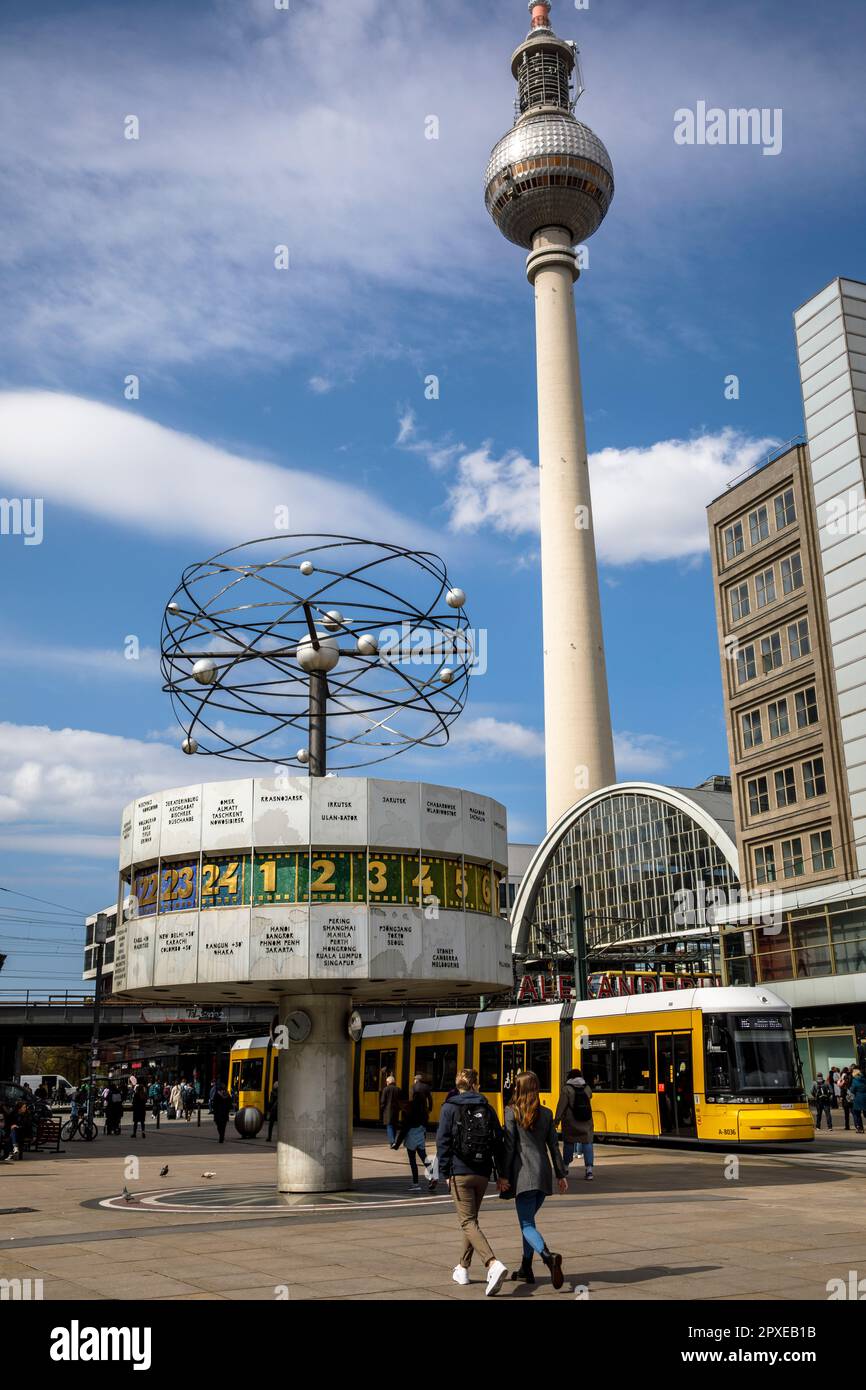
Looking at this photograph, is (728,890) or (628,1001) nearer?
(628,1001)

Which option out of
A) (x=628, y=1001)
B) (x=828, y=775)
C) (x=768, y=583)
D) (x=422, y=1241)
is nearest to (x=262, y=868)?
(x=422, y=1241)

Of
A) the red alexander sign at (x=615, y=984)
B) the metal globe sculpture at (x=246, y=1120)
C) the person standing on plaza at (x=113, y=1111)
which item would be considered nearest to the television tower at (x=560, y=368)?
the red alexander sign at (x=615, y=984)

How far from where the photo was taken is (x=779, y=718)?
54531mm

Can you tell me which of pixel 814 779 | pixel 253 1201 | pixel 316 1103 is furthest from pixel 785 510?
pixel 253 1201

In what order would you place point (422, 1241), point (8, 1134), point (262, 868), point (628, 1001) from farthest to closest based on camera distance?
1. point (8, 1134)
2. point (628, 1001)
3. point (262, 868)
4. point (422, 1241)

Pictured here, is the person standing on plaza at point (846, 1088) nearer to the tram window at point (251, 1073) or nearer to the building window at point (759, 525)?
the tram window at point (251, 1073)

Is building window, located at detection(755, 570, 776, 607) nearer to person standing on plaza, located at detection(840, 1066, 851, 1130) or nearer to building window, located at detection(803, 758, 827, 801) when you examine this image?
building window, located at detection(803, 758, 827, 801)

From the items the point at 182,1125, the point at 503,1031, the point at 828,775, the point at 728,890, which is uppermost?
the point at 828,775

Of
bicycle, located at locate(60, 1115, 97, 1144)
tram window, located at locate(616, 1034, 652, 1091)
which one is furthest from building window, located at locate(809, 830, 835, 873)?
bicycle, located at locate(60, 1115, 97, 1144)

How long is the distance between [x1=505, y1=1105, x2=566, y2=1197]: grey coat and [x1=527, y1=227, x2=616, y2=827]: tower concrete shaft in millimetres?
72887

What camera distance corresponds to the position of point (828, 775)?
50.7 m
